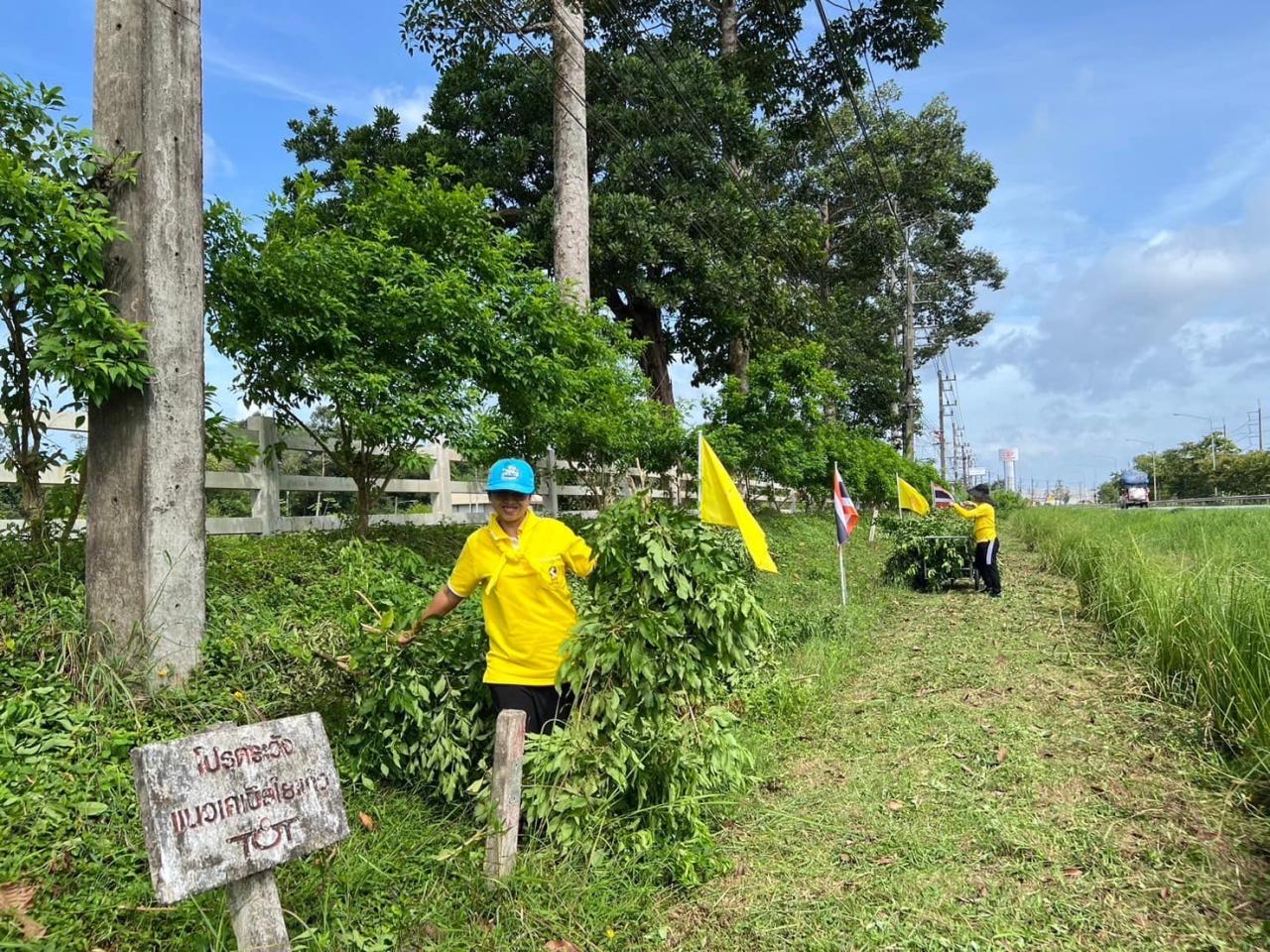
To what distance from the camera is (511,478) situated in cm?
335

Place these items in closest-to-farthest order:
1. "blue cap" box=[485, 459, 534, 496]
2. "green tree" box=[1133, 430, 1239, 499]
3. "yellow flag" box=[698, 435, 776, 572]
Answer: "blue cap" box=[485, 459, 534, 496] < "yellow flag" box=[698, 435, 776, 572] < "green tree" box=[1133, 430, 1239, 499]

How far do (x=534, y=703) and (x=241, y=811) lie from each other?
135 cm

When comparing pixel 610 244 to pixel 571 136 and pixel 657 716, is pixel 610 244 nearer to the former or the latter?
pixel 571 136

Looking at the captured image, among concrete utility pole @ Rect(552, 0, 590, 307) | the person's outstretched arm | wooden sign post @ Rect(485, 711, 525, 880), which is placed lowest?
wooden sign post @ Rect(485, 711, 525, 880)

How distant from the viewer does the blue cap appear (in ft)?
10.9

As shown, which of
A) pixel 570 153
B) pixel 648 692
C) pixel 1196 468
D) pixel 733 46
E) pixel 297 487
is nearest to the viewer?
pixel 648 692

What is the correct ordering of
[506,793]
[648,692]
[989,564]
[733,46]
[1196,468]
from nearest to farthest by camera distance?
[506,793] < [648,692] < [989,564] < [733,46] < [1196,468]

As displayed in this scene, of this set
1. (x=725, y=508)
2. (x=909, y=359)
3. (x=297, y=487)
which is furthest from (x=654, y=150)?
(x=909, y=359)

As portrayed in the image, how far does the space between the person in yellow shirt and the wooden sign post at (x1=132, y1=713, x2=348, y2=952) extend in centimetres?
98

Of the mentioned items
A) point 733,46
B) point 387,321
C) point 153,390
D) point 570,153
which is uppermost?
point 733,46

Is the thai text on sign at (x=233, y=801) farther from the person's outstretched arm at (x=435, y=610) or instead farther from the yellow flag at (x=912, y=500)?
the yellow flag at (x=912, y=500)

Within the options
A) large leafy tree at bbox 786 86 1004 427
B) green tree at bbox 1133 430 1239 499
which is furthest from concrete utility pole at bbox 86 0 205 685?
green tree at bbox 1133 430 1239 499

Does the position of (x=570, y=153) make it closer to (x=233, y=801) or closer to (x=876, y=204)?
(x=233, y=801)

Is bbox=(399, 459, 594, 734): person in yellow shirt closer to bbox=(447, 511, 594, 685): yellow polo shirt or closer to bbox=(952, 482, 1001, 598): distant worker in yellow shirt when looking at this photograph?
bbox=(447, 511, 594, 685): yellow polo shirt
